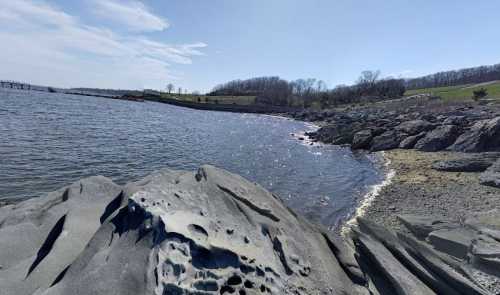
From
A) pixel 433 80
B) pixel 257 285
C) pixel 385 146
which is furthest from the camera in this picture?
pixel 433 80

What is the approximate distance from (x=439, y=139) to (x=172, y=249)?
31.9m

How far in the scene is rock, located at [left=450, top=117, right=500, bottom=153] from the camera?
25.0m

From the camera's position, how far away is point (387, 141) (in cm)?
3403

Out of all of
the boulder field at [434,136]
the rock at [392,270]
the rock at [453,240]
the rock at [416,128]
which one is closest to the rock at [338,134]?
the boulder field at [434,136]

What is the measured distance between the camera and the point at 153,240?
5297 mm

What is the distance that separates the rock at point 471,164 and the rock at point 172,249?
1741 centimetres

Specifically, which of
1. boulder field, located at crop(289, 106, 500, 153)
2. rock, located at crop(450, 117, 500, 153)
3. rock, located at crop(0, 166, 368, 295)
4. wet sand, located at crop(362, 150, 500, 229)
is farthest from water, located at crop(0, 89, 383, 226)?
rock, located at crop(450, 117, 500, 153)

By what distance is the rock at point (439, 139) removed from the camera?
2898 centimetres

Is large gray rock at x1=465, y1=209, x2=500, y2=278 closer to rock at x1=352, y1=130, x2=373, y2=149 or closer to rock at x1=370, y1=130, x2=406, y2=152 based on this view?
rock at x1=370, y1=130, x2=406, y2=152

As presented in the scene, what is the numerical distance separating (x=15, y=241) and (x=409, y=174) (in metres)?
22.8

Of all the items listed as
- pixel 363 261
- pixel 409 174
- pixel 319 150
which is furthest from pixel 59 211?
pixel 319 150

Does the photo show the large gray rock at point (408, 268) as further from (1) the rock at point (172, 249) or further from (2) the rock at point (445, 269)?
(1) the rock at point (172, 249)

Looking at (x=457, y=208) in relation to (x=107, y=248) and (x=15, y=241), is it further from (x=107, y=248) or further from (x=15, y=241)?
(x=15, y=241)

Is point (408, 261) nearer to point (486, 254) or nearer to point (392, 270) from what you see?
point (392, 270)
